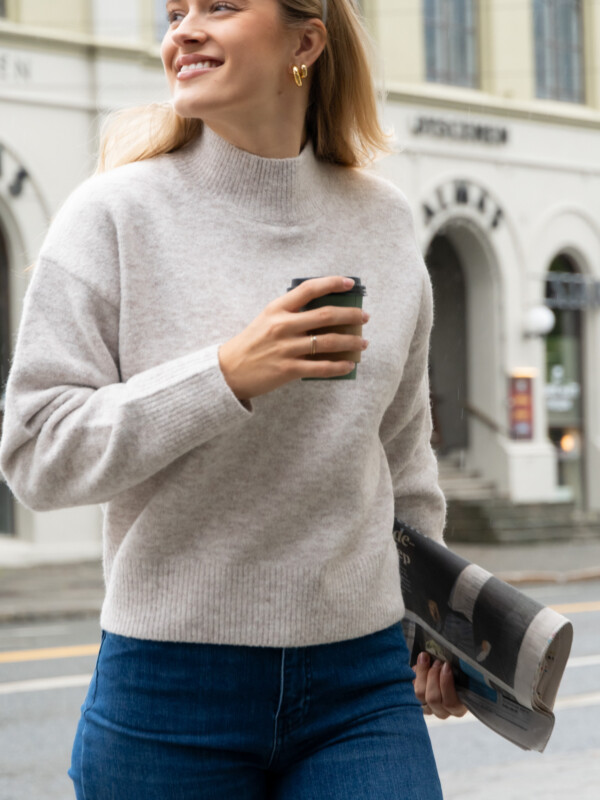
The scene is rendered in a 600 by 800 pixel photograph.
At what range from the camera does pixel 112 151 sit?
74.8 inches

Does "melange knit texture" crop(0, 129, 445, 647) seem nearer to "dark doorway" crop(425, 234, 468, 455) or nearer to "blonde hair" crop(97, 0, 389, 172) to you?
"blonde hair" crop(97, 0, 389, 172)

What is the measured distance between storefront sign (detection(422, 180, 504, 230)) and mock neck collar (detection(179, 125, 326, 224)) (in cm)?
1552

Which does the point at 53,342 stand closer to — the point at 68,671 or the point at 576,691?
the point at 576,691

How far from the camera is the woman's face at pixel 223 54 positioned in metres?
1.71

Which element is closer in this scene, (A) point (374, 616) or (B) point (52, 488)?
(B) point (52, 488)

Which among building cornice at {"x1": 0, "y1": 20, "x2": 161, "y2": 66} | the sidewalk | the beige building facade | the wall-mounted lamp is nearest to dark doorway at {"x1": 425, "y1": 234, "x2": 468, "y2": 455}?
the beige building facade

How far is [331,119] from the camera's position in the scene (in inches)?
76.2

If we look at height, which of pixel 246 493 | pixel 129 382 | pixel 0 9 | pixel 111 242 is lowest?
pixel 246 493

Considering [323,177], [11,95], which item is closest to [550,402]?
[11,95]

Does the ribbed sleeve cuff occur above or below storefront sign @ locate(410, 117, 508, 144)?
below

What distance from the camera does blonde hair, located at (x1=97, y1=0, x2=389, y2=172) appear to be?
186 cm

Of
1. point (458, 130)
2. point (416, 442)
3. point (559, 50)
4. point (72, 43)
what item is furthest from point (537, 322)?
point (416, 442)

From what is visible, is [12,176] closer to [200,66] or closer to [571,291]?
[571,291]

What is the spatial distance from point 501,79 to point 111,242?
17.2 metres
